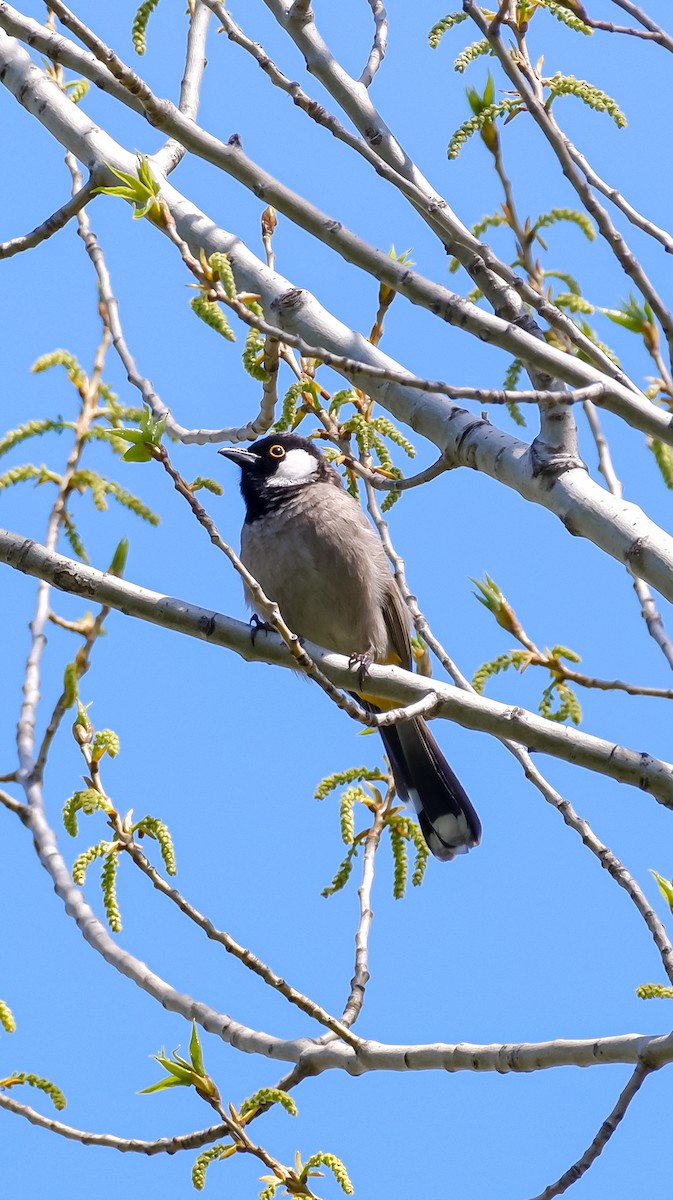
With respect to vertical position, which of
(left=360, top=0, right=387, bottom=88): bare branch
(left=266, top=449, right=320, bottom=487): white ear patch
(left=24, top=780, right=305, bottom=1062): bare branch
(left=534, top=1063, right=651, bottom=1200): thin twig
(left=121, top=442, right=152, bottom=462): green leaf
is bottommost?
(left=534, top=1063, right=651, bottom=1200): thin twig

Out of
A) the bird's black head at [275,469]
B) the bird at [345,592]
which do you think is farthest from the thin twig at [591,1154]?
the bird's black head at [275,469]

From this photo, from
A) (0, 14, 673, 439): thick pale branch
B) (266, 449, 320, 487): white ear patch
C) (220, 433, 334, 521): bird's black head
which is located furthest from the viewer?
(266, 449, 320, 487): white ear patch

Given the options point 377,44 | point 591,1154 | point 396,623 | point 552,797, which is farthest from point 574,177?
point 396,623

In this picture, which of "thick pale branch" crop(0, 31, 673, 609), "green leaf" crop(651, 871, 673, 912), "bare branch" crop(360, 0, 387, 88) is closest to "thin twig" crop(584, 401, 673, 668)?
"thick pale branch" crop(0, 31, 673, 609)

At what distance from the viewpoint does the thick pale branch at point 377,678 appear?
3326 mm

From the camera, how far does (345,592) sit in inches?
233

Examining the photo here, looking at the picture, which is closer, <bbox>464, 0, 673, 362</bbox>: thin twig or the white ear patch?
<bbox>464, 0, 673, 362</bbox>: thin twig

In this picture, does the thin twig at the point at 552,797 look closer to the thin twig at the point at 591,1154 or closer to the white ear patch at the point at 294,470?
the thin twig at the point at 591,1154

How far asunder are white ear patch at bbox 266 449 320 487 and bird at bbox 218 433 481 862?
18mm

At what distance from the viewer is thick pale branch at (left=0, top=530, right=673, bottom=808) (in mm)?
3326

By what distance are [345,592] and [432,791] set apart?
3.51ft

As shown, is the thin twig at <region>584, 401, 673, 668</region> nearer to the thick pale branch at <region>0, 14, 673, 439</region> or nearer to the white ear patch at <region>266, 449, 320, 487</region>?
the thick pale branch at <region>0, 14, 673, 439</region>

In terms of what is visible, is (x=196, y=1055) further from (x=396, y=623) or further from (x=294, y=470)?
(x=294, y=470)

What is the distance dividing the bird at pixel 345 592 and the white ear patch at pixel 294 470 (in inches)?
0.7
